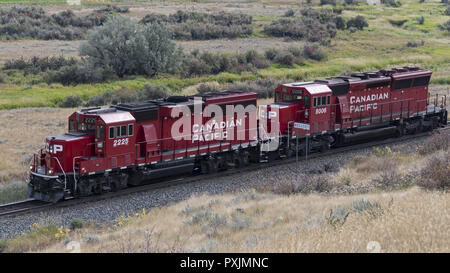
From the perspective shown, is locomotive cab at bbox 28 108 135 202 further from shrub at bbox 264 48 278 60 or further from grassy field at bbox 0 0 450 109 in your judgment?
shrub at bbox 264 48 278 60

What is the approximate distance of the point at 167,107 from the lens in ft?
74.6

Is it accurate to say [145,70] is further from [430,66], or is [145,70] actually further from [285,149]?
[430,66]

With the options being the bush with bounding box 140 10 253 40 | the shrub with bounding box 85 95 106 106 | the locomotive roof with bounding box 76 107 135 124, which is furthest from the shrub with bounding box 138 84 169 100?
the bush with bounding box 140 10 253 40

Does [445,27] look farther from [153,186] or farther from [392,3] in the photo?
[153,186]

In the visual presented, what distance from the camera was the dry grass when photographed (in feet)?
32.7

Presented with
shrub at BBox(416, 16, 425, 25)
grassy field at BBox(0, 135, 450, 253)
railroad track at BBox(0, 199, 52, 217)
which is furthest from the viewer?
shrub at BBox(416, 16, 425, 25)

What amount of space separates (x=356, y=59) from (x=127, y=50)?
27.5 meters

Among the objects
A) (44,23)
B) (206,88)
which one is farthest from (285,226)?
(44,23)

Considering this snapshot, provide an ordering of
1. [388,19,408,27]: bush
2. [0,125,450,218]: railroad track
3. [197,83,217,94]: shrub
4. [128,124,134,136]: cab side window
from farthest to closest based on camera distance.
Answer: [388,19,408,27]: bush
[197,83,217,94]: shrub
[128,124,134,136]: cab side window
[0,125,450,218]: railroad track

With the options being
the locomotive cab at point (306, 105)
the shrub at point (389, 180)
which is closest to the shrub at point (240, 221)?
the shrub at point (389, 180)

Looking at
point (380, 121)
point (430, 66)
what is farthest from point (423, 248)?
point (430, 66)

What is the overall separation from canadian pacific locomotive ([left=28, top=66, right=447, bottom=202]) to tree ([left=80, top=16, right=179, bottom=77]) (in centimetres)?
2514

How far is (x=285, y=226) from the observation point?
558 inches

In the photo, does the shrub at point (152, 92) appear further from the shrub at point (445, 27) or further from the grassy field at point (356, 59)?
the shrub at point (445, 27)
